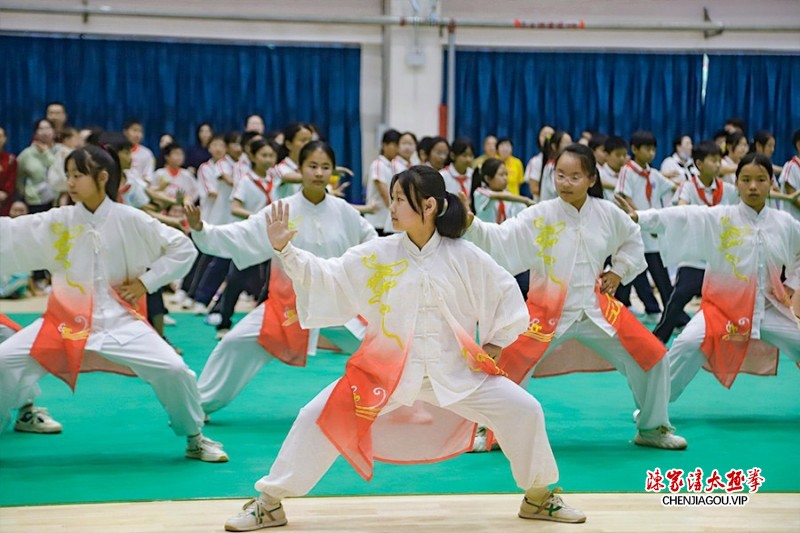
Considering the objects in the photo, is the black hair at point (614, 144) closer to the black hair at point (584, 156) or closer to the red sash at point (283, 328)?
the black hair at point (584, 156)

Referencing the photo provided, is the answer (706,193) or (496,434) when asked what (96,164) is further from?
(706,193)

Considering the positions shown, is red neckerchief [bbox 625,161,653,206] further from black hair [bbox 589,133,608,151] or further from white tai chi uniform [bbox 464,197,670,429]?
white tai chi uniform [bbox 464,197,670,429]

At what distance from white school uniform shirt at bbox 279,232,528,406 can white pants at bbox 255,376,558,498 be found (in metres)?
0.09

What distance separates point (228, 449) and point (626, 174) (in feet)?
16.4

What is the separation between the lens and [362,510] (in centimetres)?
372

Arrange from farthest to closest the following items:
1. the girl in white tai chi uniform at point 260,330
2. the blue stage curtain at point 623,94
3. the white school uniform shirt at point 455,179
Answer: the blue stage curtain at point 623,94 < the white school uniform shirt at point 455,179 < the girl in white tai chi uniform at point 260,330

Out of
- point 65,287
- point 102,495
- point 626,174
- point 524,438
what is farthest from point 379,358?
point 626,174

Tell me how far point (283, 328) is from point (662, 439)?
1.75 m

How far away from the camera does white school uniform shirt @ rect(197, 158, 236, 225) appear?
9227 millimetres

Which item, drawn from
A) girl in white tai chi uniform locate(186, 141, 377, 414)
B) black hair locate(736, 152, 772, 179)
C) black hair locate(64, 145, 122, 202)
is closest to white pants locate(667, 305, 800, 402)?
black hair locate(736, 152, 772, 179)

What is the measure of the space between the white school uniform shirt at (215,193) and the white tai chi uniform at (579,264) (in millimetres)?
4831

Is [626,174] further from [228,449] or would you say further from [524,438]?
[524,438]

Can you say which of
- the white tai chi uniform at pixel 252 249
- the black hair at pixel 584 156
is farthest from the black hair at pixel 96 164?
the black hair at pixel 584 156

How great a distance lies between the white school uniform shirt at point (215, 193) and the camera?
9.23 m
